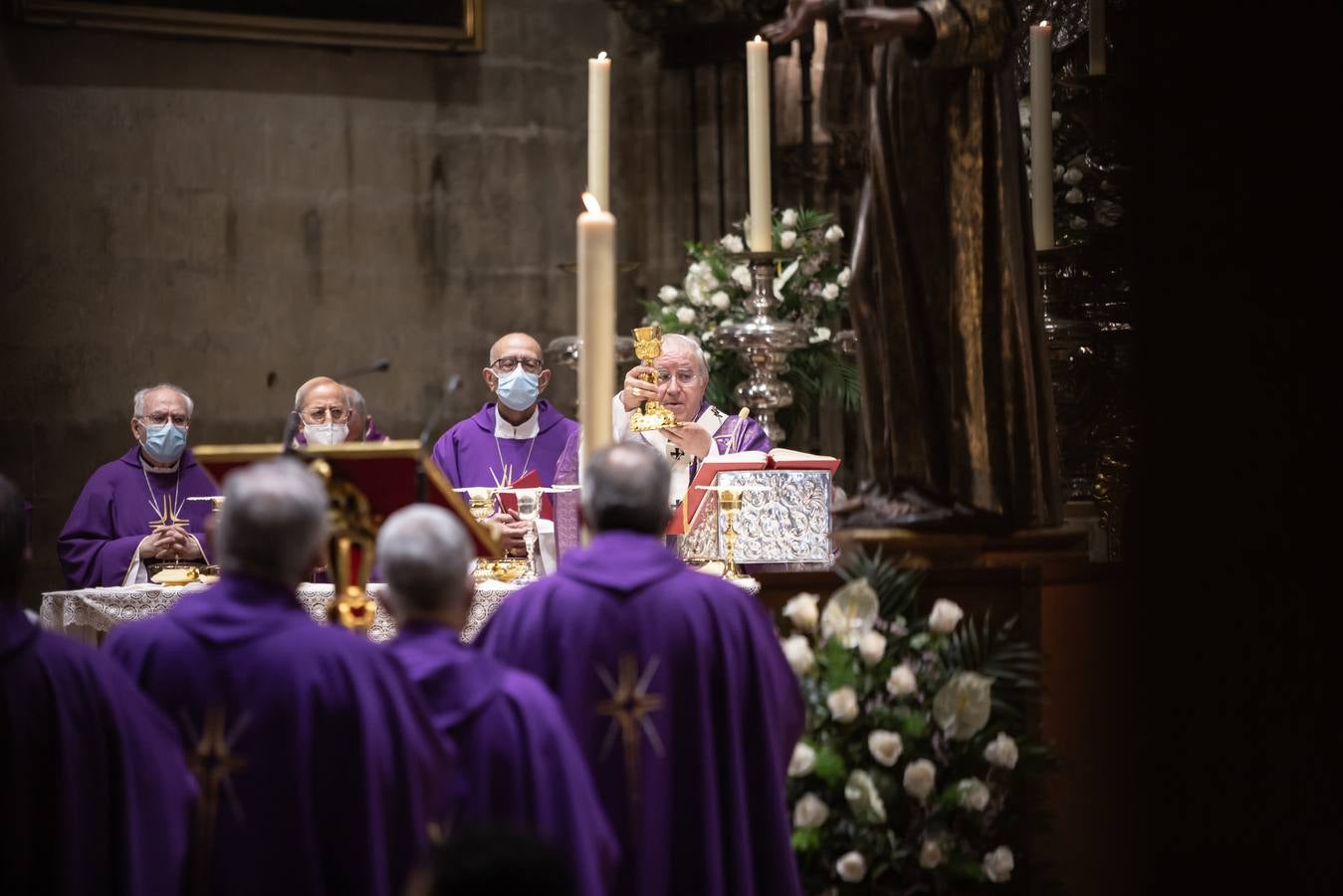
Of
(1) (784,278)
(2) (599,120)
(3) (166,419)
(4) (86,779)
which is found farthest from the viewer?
(1) (784,278)

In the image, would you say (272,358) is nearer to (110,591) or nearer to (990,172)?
(110,591)

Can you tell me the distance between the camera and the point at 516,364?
7684mm

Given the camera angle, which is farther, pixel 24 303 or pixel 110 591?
pixel 24 303

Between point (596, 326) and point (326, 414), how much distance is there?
4.28 meters

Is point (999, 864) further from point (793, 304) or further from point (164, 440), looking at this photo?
point (164, 440)

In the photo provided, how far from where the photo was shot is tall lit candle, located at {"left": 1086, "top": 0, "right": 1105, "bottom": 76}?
5.54 meters

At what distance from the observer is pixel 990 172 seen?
4.23 meters

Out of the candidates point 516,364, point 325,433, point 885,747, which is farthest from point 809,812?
point 516,364

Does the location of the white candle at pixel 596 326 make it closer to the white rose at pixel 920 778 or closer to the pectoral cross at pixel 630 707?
the pectoral cross at pixel 630 707

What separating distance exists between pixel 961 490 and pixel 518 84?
6.69m

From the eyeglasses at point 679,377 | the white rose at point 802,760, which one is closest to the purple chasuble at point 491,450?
the eyeglasses at point 679,377

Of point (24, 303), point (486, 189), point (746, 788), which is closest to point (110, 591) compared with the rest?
point (746, 788)

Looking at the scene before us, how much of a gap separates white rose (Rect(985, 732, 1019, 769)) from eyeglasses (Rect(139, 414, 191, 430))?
14.7 ft

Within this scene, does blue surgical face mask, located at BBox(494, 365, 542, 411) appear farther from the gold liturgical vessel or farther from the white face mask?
the gold liturgical vessel
